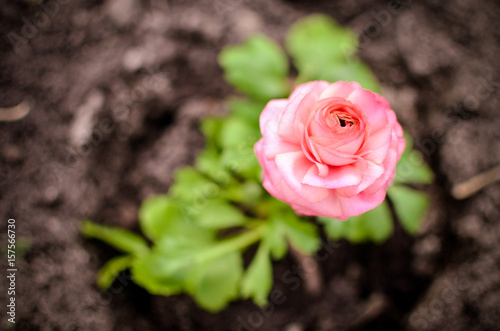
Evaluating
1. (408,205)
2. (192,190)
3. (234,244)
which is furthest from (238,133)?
(408,205)

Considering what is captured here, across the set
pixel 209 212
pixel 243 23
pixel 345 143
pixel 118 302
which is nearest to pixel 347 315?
pixel 209 212

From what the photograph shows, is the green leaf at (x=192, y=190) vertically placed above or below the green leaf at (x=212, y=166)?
below

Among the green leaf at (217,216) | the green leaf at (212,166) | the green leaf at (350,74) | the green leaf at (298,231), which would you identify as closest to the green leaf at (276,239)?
the green leaf at (298,231)

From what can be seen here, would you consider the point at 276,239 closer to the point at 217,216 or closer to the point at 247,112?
the point at 217,216

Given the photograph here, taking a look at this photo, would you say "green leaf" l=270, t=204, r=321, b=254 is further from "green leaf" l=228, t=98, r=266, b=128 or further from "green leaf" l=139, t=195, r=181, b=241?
"green leaf" l=139, t=195, r=181, b=241

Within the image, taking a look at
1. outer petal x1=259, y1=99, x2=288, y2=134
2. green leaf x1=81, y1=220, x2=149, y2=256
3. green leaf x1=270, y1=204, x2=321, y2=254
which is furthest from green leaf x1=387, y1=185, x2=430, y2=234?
green leaf x1=81, y1=220, x2=149, y2=256

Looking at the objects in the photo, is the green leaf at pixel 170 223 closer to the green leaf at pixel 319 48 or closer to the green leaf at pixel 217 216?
the green leaf at pixel 217 216
